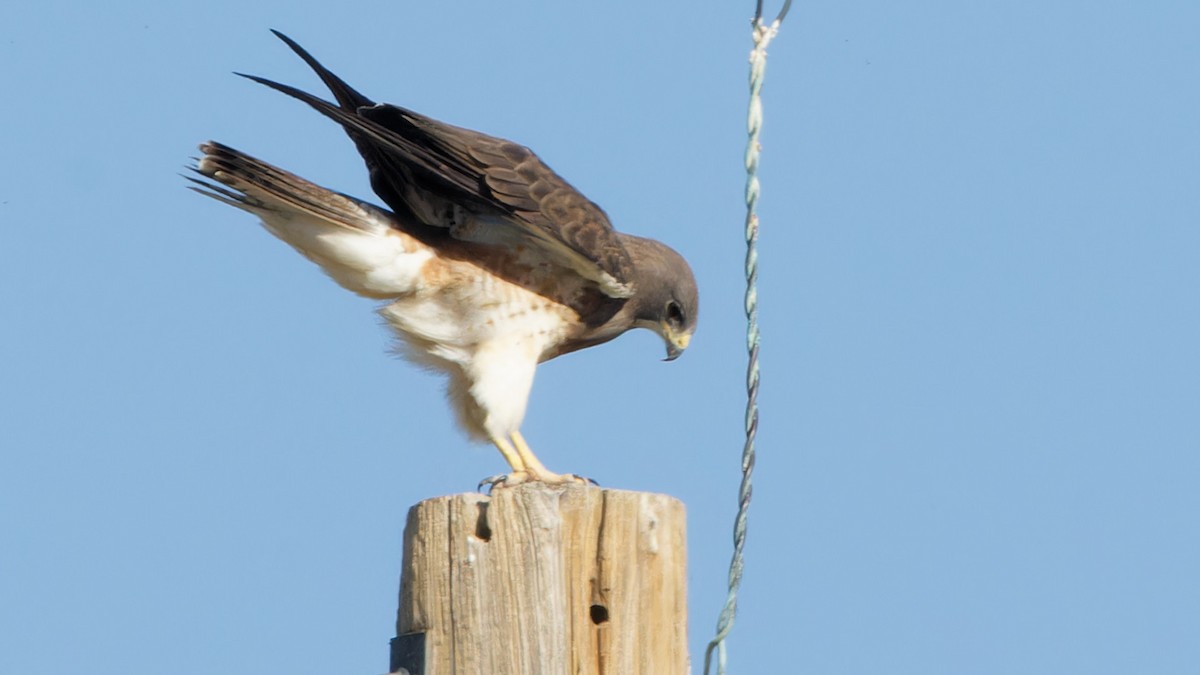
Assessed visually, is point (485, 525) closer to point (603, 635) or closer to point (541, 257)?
point (603, 635)

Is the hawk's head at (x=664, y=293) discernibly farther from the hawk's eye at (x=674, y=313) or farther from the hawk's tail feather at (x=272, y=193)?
the hawk's tail feather at (x=272, y=193)

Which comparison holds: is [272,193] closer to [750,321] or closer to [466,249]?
[466,249]

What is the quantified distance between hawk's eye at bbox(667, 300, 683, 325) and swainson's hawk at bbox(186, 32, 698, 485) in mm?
313

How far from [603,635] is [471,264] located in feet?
10.1

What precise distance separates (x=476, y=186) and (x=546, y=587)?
9.38ft

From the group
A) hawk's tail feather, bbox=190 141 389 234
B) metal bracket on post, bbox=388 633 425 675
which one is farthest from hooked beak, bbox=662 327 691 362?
metal bracket on post, bbox=388 633 425 675

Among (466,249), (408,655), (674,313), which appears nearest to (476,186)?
(466,249)

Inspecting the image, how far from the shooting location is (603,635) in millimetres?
3723

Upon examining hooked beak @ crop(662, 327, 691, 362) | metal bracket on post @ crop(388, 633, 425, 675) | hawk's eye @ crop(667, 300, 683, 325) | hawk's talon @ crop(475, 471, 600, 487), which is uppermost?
hawk's eye @ crop(667, 300, 683, 325)

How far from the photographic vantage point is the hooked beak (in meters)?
7.25

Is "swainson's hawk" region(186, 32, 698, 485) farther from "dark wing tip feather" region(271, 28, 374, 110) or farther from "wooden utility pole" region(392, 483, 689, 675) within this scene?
"wooden utility pole" region(392, 483, 689, 675)

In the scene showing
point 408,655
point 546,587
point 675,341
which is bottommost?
point 408,655

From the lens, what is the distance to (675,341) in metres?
7.27

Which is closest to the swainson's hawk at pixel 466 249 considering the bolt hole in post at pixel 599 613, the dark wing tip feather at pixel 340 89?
the dark wing tip feather at pixel 340 89
